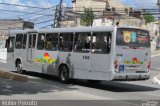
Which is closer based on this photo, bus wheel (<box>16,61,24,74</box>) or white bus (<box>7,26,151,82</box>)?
white bus (<box>7,26,151,82</box>)

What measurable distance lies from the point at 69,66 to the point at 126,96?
469cm

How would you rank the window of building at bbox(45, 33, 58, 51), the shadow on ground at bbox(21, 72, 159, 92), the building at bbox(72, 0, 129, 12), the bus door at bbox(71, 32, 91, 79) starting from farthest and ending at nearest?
the building at bbox(72, 0, 129, 12), the window of building at bbox(45, 33, 58, 51), the shadow on ground at bbox(21, 72, 159, 92), the bus door at bbox(71, 32, 91, 79)

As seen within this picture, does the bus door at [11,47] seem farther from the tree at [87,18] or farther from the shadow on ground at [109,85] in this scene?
the tree at [87,18]

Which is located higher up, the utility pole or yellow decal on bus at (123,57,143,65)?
the utility pole

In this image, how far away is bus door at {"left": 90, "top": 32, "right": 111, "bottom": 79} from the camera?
17.4 m

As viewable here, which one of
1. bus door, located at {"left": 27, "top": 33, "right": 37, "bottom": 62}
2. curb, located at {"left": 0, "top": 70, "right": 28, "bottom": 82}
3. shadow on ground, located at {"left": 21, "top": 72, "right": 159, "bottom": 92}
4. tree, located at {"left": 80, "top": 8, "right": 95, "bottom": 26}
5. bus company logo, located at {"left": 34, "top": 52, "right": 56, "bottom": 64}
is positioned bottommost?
A: shadow on ground, located at {"left": 21, "top": 72, "right": 159, "bottom": 92}

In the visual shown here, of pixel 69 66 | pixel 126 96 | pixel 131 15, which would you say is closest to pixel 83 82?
pixel 69 66

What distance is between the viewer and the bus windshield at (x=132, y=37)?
1730 cm

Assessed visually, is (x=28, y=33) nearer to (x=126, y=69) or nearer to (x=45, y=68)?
(x=45, y=68)

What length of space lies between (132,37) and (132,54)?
0.72 m

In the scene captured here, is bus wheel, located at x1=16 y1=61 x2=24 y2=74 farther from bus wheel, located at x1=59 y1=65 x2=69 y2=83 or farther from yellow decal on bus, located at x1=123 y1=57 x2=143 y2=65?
yellow decal on bus, located at x1=123 y1=57 x2=143 y2=65

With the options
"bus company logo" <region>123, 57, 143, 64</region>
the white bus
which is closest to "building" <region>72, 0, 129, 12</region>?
the white bus

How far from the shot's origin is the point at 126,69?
57.4 feet

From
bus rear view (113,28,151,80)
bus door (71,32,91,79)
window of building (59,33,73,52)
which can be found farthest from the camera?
window of building (59,33,73,52)
